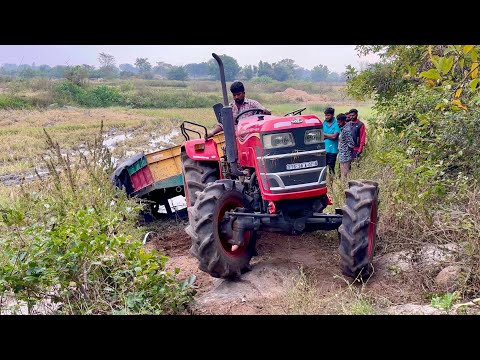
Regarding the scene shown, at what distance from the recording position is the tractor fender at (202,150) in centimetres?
627

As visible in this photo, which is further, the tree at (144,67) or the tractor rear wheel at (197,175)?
the tree at (144,67)

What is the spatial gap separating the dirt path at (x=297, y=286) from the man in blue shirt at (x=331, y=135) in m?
2.94

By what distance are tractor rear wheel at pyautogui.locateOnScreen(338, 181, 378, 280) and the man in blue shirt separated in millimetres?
4220

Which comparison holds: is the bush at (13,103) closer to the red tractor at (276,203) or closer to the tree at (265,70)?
the tree at (265,70)

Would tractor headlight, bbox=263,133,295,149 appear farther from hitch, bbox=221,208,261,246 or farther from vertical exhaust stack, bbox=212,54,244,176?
hitch, bbox=221,208,261,246

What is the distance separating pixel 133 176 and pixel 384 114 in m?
4.46

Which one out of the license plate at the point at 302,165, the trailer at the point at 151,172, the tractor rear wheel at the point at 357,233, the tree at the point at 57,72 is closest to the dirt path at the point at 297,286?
the tractor rear wheel at the point at 357,233

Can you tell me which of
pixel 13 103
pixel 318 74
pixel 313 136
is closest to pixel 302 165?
pixel 313 136

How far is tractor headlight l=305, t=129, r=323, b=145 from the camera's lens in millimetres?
5246

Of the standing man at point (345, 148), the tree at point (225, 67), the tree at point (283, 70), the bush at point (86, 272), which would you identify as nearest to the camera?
the bush at point (86, 272)

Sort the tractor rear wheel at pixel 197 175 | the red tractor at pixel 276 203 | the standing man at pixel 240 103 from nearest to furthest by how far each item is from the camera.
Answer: the red tractor at pixel 276 203, the standing man at pixel 240 103, the tractor rear wheel at pixel 197 175

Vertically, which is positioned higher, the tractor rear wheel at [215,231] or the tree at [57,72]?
the tree at [57,72]
